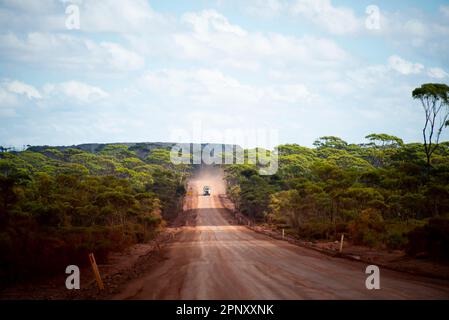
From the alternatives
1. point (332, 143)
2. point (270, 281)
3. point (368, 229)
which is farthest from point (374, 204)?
point (332, 143)

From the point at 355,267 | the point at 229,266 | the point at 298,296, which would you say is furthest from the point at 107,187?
the point at 298,296

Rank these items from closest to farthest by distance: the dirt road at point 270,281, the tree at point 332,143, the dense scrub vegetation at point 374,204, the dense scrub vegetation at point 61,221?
the dirt road at point 270,281 → the dense scrub vegetation at point 61,221 → the dense scrub vegetation at point 374,204 → the tree at point 332,143

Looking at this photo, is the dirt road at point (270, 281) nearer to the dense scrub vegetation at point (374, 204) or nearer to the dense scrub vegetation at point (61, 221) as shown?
the dense scrub vegetation at point (61, 221)

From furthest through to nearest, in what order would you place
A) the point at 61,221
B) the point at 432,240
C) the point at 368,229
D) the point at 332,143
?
the point at 332,143
the point at 368,229
the point at 61,221
the point at 432,240

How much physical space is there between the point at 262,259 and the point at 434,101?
86.0 feet

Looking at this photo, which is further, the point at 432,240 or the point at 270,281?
the point at 432,240

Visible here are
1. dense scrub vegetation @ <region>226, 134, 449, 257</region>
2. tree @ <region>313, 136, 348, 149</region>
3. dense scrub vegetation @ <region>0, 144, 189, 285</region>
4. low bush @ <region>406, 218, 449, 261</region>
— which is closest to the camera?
dense scrub vegetation @ <region>0, 144, 189, 285</region>

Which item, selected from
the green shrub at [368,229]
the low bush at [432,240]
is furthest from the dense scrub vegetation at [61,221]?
the green shrub at [368,229]

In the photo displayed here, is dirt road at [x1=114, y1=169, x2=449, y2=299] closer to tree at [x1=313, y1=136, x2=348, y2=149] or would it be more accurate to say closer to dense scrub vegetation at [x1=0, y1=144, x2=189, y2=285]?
dense scrub vegetation at [x1=0, y1=144, x2=189, y2=285]

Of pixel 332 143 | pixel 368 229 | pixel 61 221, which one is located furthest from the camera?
pixel 332 143

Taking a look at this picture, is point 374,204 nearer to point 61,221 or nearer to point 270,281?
point 270,281

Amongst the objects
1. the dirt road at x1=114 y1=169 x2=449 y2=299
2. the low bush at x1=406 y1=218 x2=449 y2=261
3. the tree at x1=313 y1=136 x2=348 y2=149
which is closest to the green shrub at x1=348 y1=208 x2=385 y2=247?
the low bush at x1=406 y1=218 x2=449 y2=261

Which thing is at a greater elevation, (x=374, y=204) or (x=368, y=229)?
(x=374, y=204)
